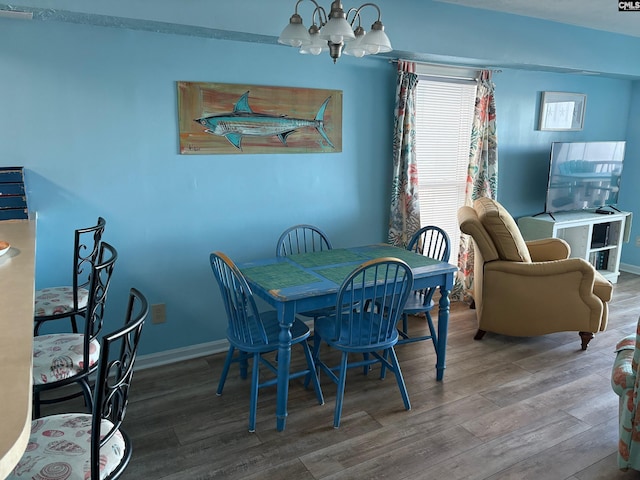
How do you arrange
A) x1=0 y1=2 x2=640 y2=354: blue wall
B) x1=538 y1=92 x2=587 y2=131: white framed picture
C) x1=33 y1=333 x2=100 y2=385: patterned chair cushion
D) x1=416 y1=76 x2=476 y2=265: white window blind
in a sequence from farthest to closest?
x1=538 y1=92 x2=587 y2=131: white framed picture < x1=416 y1=76 x2=476 y2=265: white window blind < x1=0 y1=2 x2=640 y2=354: blue wall < x1=33 y1=333 x2=100 y2=385: patterned chair cushion

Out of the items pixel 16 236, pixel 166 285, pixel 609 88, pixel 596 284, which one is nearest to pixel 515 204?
pixel 596 284

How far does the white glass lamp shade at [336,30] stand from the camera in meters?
1.99

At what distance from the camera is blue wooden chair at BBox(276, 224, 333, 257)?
3.35m

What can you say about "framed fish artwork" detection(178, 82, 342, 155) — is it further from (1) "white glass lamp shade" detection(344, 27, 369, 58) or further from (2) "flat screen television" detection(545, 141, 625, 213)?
(2) "flat screen television" detection(545, 141, 625, 213)

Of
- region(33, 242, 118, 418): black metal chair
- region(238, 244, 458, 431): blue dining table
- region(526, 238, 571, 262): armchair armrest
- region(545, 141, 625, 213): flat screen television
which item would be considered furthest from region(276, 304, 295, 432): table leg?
region(545, 141, 625, 213): flat screen television


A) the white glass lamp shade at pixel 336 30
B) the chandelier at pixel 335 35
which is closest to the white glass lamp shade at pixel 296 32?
the chandelier at pixel 335 35

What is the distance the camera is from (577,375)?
3070 millimetres

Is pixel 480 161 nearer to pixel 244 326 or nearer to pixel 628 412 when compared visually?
pixel 628 412

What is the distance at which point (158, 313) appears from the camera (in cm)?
315

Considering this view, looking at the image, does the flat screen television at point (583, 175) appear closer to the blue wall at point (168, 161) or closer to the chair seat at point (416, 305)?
the blue wall at point (168, 161)

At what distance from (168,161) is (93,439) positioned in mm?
2090

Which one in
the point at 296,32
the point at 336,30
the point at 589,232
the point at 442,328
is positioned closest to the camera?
the point at 336,30

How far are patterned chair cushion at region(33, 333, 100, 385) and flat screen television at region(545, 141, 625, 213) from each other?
4256mm

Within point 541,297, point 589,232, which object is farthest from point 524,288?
point 589,232
